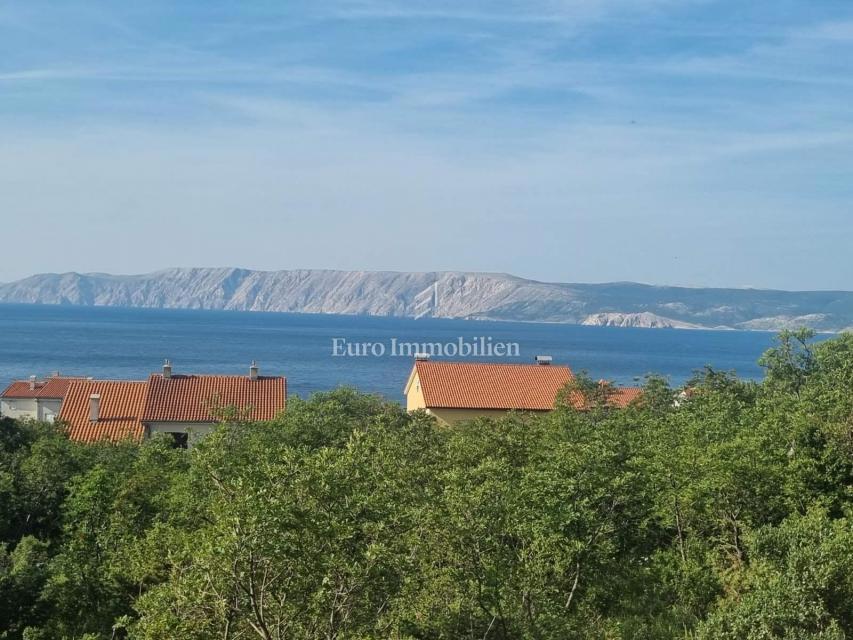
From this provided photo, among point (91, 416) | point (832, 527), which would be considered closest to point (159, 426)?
point (91, 416)

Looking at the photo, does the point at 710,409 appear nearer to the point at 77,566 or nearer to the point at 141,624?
the point at 77,566

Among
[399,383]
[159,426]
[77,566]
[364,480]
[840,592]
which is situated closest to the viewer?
[364,480]

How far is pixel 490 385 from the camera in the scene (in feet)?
229

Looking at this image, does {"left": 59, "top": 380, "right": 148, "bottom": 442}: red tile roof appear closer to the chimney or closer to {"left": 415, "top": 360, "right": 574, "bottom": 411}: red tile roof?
the chimney

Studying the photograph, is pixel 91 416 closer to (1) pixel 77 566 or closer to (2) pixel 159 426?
(2) pixel 159 426

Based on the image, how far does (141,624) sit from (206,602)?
1.47 meters

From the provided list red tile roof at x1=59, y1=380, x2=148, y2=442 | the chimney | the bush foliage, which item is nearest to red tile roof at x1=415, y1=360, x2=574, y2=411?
red tile roof at x1=59, y1=380, x2=148, y2=442

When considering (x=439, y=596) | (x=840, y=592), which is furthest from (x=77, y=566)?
(x=840, y=592)

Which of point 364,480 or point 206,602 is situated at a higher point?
point 364,480

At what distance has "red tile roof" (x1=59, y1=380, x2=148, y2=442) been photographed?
201ft

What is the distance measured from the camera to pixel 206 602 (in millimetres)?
16438

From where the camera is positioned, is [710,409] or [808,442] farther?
[710,409]

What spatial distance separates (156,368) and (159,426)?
332 ft

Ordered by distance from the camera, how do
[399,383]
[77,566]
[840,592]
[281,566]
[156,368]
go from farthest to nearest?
[156,368] < [399,383] < [77,566] < [840,592] < [281,566]
